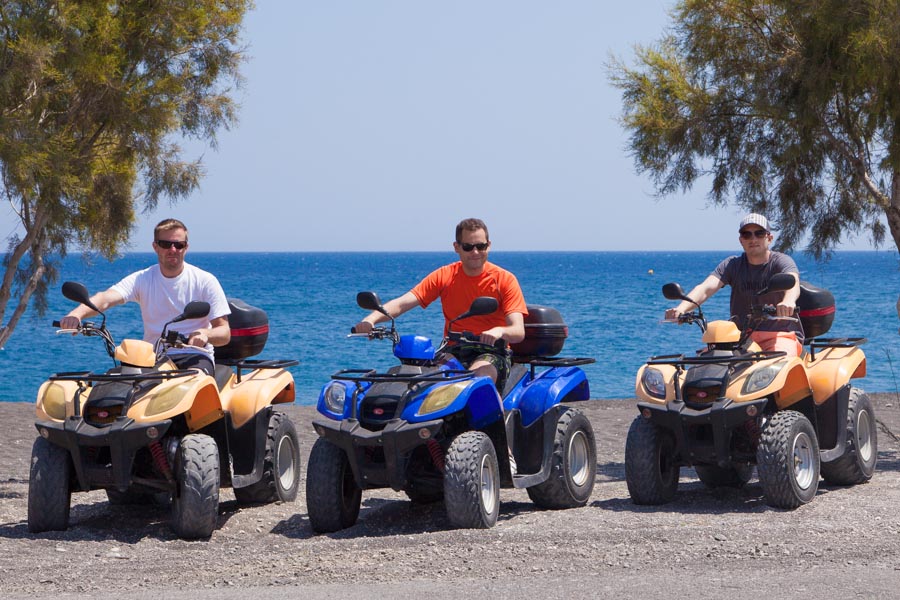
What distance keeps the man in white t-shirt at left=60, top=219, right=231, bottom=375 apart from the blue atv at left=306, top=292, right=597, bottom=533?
0.84m

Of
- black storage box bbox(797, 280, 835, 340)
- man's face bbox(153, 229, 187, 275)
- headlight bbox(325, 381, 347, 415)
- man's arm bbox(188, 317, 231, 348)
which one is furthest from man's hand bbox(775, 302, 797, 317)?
man's face bbox(153, 229, 187, 275)

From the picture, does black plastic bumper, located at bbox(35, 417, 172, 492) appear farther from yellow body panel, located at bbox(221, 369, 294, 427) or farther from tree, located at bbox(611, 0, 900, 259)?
tree, located at bbox(611, 0, 900, 259)

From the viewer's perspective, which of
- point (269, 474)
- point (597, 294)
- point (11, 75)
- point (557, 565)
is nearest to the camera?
point (557, 565)

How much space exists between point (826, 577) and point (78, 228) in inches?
291

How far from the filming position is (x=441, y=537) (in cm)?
654

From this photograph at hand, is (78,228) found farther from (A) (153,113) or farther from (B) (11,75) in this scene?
(B) (11,75)

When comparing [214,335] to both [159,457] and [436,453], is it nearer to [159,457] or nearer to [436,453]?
[159,457]

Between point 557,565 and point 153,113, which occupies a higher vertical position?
point 153,113

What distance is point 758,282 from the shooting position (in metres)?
8.15

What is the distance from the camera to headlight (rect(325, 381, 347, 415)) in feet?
22.9

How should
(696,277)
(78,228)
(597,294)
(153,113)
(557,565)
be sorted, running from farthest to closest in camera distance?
(696,277)
(597,294)
(78,228)
(153,113)
(557,565)

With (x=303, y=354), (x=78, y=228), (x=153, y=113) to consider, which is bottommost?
(x=303, y=354)

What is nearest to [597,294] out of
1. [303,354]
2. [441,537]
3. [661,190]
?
[303,354]

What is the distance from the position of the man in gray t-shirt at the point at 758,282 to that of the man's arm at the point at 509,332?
1.16 metres
